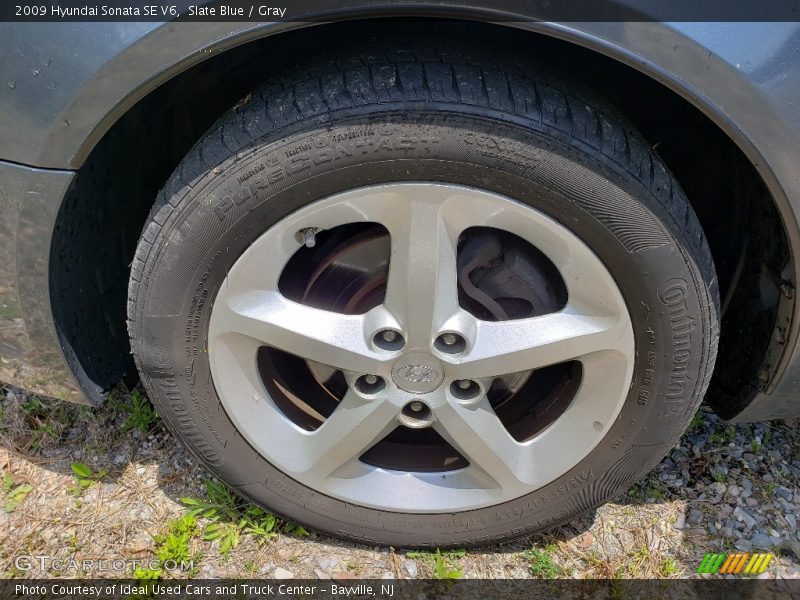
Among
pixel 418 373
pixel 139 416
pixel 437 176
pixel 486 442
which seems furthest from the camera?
pixel 139 416

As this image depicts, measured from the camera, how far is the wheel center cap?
5.79 feet

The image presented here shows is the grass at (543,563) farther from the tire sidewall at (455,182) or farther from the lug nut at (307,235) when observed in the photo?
the lug nut at (307,235)

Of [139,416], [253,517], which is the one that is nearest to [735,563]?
[253,517]

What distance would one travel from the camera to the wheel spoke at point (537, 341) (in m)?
1.72

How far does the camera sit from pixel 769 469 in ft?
7.71

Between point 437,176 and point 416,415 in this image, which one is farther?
point 416,415

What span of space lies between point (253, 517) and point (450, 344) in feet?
2.79

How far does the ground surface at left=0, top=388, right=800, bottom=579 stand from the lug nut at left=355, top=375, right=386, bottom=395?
21.4 inches

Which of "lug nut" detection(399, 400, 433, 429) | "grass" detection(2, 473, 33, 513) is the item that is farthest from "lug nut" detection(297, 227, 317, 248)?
"grass" detection(2, 473, 33, 513)

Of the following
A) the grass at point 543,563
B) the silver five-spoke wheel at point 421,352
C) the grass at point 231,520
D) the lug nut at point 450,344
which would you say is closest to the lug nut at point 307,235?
the silver five-spoke wheel at point 421,352

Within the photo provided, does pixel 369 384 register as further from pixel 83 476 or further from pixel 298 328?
pixel 83 476

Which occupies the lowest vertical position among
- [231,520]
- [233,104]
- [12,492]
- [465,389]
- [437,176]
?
[12,492]

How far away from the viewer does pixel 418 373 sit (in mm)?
1789

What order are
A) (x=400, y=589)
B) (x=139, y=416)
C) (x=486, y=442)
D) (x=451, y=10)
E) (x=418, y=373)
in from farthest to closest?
1. (x=139, y=416)
2. (x=400, y=589)
3. (x=486, y=442)
4. (x=418, y=373)
5. (x=451, y=10)
